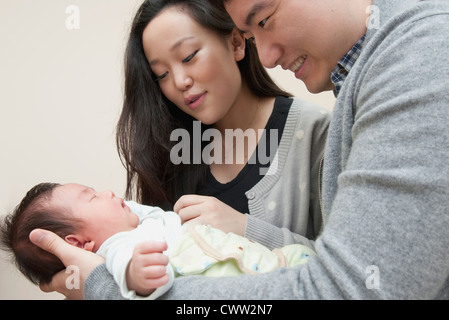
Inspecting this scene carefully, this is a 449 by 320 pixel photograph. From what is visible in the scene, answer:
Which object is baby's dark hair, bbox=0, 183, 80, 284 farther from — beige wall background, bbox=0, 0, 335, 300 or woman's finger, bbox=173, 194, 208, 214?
beige wall background, bbox=0, 0, 335, 300

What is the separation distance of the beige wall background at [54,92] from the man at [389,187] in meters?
1.46

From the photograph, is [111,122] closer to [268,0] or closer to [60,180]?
[60,180]

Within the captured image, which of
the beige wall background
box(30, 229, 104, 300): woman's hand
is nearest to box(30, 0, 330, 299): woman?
box(30, 229, 104, 300): woman's hand

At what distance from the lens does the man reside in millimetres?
545

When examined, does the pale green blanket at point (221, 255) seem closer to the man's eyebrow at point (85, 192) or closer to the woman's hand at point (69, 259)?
the woman's hand at point (69, 259)

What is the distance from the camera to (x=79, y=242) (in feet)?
3.30

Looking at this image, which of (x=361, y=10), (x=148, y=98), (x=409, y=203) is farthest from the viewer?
(x=148, y=98)

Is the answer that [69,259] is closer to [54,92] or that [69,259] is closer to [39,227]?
[39,227]

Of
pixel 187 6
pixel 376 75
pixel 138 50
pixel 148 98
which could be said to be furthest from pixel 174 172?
pixel 376 75

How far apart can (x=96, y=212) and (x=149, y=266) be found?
1.21ft

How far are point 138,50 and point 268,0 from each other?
0.60 m

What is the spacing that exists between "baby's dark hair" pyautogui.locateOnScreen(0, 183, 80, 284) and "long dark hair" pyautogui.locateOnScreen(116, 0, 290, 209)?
371 mm
